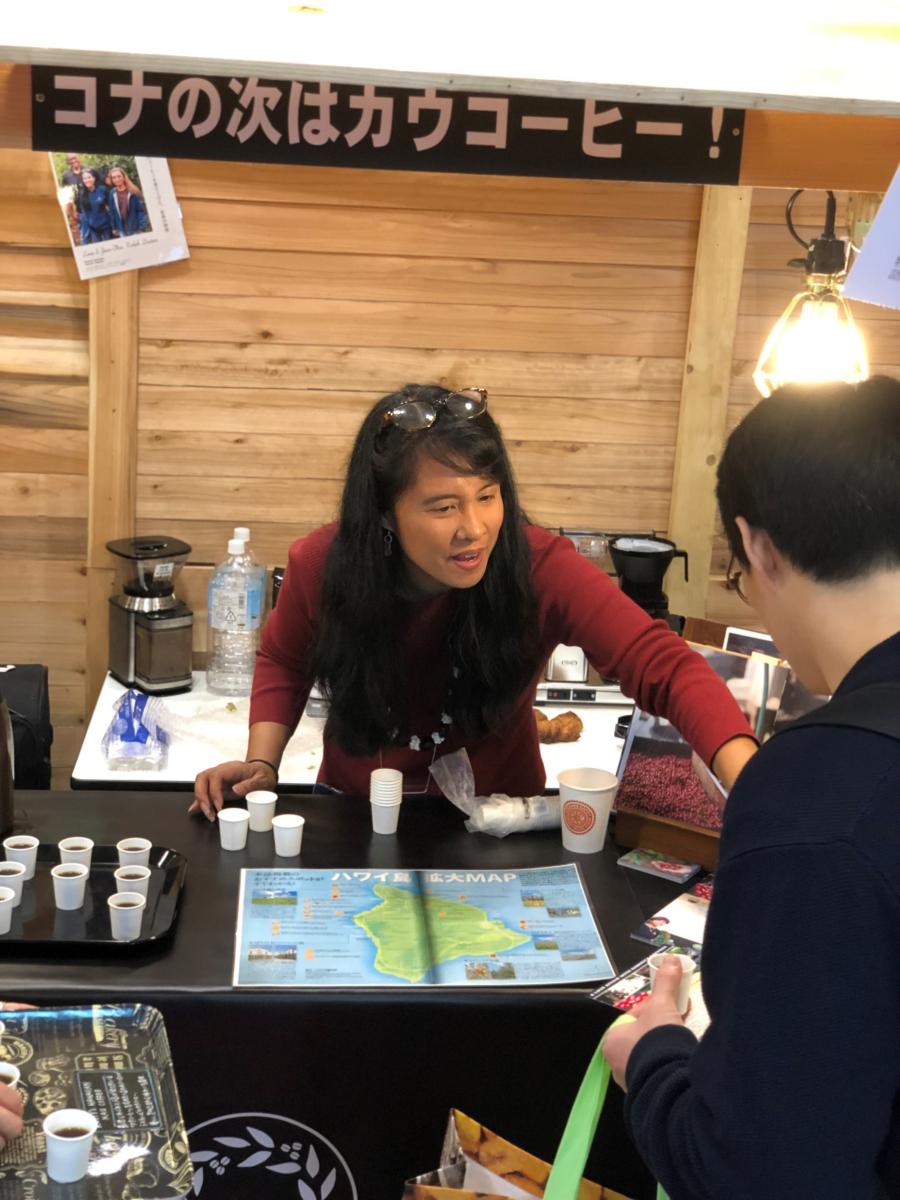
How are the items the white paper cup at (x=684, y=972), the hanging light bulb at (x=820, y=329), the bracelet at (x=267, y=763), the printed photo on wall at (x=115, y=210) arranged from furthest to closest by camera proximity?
the printed photo on wall at (x=115, y=210)
the hanging light bulb at (x=820, y=329)
the bracelet at (x=267, y=763)
the white paper cup at (x=684, y=972)

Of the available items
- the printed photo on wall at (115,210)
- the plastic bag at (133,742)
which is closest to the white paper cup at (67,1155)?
the plastic bag at (133,742)

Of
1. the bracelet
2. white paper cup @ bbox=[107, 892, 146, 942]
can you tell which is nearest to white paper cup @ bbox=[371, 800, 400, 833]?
the bracelet

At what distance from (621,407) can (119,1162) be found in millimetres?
2613

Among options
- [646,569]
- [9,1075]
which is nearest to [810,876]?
[9,1075]

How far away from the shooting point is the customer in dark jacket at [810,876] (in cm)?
88

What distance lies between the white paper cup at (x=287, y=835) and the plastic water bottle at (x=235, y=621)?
139cm

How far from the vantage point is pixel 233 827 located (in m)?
1.99

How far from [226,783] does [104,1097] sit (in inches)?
32.0

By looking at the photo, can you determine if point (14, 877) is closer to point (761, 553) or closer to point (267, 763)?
point (267, 763)

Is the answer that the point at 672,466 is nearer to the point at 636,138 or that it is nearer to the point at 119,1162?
the point at 636,138

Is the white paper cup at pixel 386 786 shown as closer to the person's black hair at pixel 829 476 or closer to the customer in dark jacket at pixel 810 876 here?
the customer in dark jacket at pixel 810 876

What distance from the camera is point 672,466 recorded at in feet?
11.8

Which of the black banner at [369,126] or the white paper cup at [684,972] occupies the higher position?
the black banner at [369,126]

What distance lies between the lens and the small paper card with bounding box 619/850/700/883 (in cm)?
197
